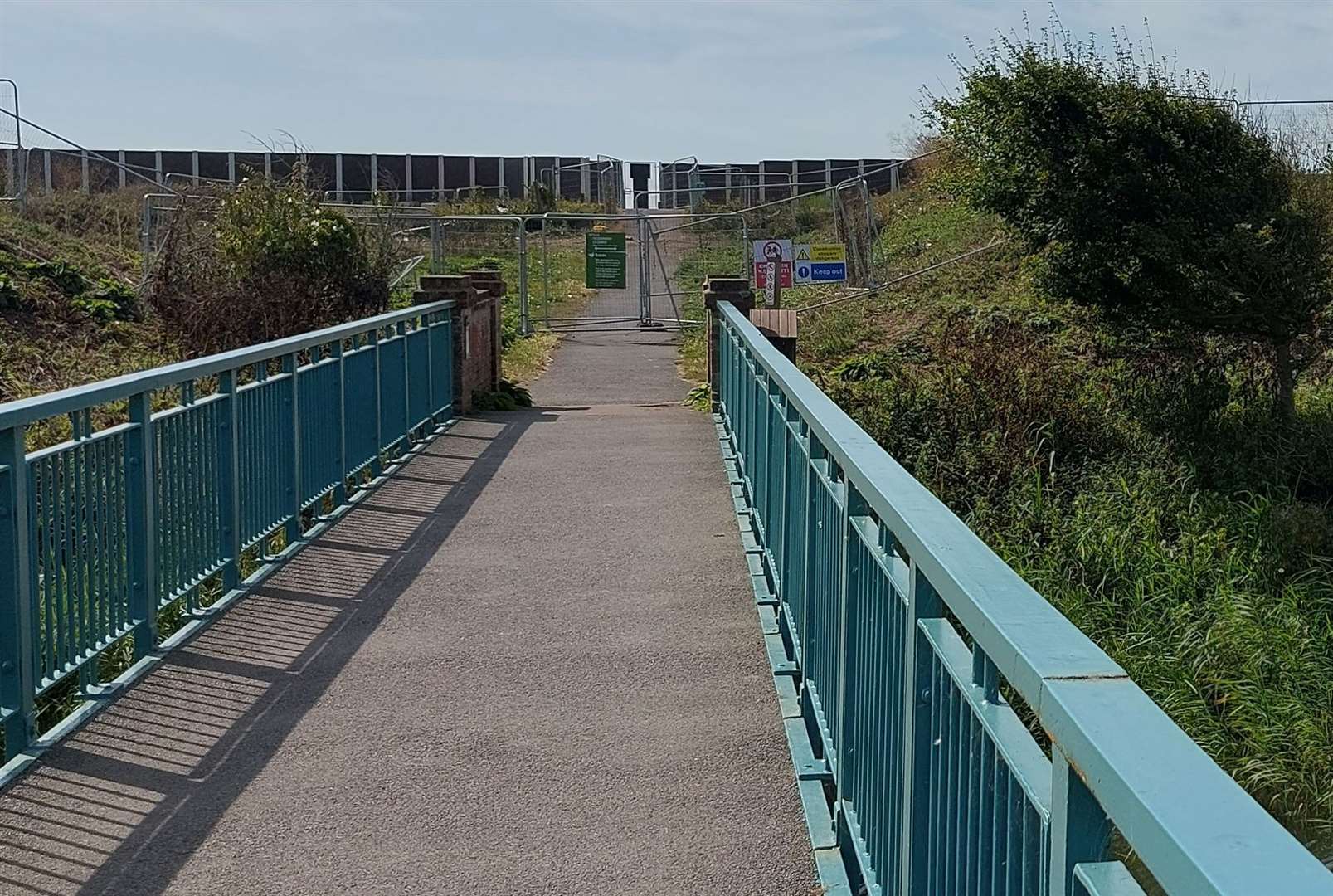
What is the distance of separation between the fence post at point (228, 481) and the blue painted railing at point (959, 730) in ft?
9.13

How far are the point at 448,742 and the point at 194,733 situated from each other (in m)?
0.88

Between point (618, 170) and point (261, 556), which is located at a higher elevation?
point (618, 170)

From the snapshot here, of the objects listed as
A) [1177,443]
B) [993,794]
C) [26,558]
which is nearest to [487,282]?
[1177,443]

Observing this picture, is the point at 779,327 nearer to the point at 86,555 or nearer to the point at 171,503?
the point at 171,503

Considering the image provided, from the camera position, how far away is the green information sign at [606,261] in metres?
29.6

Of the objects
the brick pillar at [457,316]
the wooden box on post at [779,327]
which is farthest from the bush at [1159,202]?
the brick pillar at [457,316]

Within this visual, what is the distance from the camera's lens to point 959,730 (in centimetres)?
276

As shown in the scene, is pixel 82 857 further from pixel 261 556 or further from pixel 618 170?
pixel 618 170

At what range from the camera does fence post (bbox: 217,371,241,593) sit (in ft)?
24.6

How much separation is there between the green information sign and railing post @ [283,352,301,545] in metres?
20.8

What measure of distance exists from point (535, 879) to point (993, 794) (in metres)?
2.28

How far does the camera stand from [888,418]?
14.6 metres

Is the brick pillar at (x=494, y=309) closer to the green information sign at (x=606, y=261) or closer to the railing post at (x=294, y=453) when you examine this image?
the railing post at (x=294, y=453)

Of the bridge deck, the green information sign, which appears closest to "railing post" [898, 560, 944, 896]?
the bridge deck
